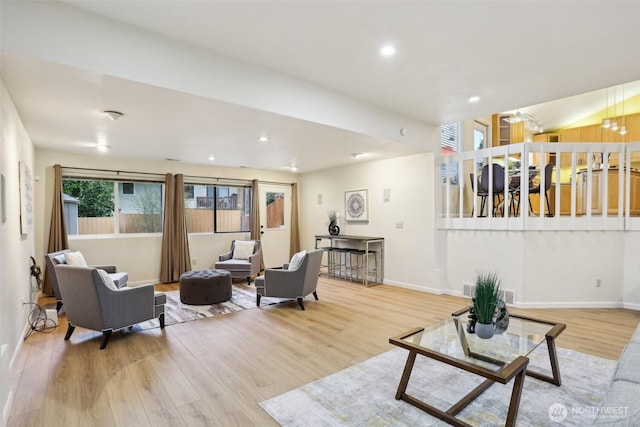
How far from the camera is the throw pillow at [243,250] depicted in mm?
6791

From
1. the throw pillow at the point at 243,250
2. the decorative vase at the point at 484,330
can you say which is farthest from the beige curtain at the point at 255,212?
the decorative vase at the point at 484,330

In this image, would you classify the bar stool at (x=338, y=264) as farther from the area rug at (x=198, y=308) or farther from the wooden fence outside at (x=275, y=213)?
the area rug at (x=198, y=308)

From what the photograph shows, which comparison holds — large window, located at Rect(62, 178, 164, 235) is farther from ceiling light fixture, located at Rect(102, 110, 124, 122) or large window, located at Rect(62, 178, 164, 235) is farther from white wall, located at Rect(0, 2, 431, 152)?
white wall, located at Rect(0, 2, 431, 152)

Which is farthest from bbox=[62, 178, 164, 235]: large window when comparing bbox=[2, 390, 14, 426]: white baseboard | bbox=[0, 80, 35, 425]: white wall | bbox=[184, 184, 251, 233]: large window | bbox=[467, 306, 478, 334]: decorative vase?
bbox=[467, 306, 478, 334]: decorative vase

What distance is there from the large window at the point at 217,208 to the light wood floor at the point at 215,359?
126 inches

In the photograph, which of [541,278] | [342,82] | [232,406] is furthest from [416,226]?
[232,406]

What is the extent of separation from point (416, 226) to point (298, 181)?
3.62 meters

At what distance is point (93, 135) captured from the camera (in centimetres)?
432

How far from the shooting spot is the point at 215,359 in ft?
9.93

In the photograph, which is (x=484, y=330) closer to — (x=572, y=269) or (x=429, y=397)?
(x=429, y=397)

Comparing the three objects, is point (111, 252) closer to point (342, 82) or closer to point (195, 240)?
point (195, 240)

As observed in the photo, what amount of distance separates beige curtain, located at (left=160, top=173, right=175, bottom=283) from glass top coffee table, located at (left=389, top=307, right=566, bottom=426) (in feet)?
17.4

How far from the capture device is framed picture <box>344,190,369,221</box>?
6.56m

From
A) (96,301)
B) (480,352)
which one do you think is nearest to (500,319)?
(480,352)
